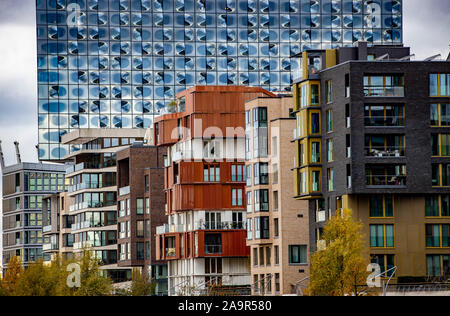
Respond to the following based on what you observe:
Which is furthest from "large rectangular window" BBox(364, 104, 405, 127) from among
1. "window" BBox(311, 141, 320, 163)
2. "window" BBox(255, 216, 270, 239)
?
"window" BBox(255, 216, 270, 239)

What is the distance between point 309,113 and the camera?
349ft

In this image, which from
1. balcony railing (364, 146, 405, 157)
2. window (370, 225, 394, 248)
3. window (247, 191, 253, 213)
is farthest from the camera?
window (247, 191, 253, 213)

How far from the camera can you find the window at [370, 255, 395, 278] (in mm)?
98750

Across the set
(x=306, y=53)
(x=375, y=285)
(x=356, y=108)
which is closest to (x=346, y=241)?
(x=375, y=285)

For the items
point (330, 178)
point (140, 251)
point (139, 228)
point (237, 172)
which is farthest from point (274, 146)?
point (140, 251)

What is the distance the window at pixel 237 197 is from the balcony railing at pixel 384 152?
30275 mm

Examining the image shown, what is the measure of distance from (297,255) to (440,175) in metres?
19.4

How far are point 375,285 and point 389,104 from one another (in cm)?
1616

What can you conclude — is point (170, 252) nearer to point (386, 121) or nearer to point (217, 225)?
point (217, 225)

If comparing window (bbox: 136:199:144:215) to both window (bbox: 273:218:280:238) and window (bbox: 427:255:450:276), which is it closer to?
window (bbox: 273:218:280:238)

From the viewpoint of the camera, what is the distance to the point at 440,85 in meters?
101

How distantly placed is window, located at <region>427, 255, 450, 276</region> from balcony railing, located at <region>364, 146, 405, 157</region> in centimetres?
914

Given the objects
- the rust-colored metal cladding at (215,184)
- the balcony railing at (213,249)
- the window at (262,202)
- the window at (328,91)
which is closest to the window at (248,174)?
the window at (262,202)
